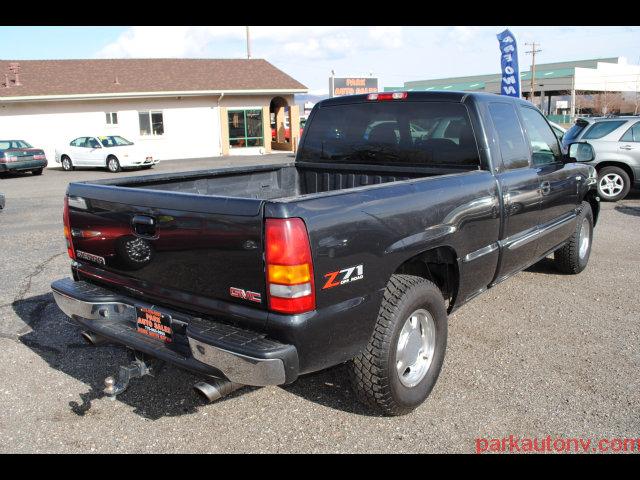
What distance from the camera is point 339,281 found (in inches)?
108

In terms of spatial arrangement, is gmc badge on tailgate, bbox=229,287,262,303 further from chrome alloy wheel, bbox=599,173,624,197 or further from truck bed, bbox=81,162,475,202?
chrome alloy wheel, bbox=599,173,624,197

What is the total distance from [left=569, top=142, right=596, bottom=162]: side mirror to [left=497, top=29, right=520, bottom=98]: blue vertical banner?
1330 cm

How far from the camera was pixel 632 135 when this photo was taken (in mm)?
10992

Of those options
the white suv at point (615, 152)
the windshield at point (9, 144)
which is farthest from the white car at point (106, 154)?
the white suv at point (615, 152)

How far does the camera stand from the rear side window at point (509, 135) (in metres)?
4.31

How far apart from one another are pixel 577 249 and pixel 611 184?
6287 mm

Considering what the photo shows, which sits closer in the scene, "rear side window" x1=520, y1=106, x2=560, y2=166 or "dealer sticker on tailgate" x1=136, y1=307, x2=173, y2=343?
"dealer sticker on tailgate" x1=136, y1=307, x2=173, y2=343

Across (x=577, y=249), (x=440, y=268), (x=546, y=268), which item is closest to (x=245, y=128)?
(x=546, y=268)

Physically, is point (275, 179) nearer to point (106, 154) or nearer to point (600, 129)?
point (600, 129)

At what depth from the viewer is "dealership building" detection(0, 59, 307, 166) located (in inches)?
1033

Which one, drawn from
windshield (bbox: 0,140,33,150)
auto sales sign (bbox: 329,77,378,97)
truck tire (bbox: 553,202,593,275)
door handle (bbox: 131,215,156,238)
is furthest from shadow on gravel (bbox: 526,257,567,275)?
auto sales sign (bbox: 329,77,378,97)

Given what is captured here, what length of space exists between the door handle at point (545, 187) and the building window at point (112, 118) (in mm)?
26492

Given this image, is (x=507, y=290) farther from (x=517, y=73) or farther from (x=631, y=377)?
(x=517, y=73)
